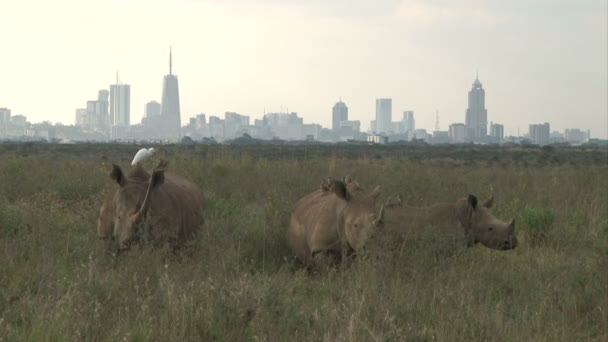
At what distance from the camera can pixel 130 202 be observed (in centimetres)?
701

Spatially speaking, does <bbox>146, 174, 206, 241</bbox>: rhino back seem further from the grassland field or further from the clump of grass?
the clump of grass

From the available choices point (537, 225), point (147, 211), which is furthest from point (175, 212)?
point (537, 225)

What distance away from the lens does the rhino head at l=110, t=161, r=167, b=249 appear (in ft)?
22.2

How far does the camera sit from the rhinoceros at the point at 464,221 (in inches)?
305

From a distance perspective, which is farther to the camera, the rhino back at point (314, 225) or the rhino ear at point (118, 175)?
the rhino back at point (314, 225)

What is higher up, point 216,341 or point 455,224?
point 455,224

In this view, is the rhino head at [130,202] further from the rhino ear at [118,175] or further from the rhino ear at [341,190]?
the rhino ear at [341,190]

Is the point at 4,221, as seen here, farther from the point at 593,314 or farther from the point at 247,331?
the point at 593,314

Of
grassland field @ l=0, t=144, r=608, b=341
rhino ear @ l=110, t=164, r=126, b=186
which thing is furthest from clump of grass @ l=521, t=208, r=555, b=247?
rhino ear @ l=110, t=164, r=126, b=186

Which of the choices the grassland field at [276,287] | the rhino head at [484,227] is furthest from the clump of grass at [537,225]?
the rhino head at [484,227]

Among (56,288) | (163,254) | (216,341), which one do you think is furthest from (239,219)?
(216,341)

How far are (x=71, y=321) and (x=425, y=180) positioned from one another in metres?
10.1

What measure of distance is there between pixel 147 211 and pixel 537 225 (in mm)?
5788

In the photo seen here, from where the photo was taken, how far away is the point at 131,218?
6.78m
